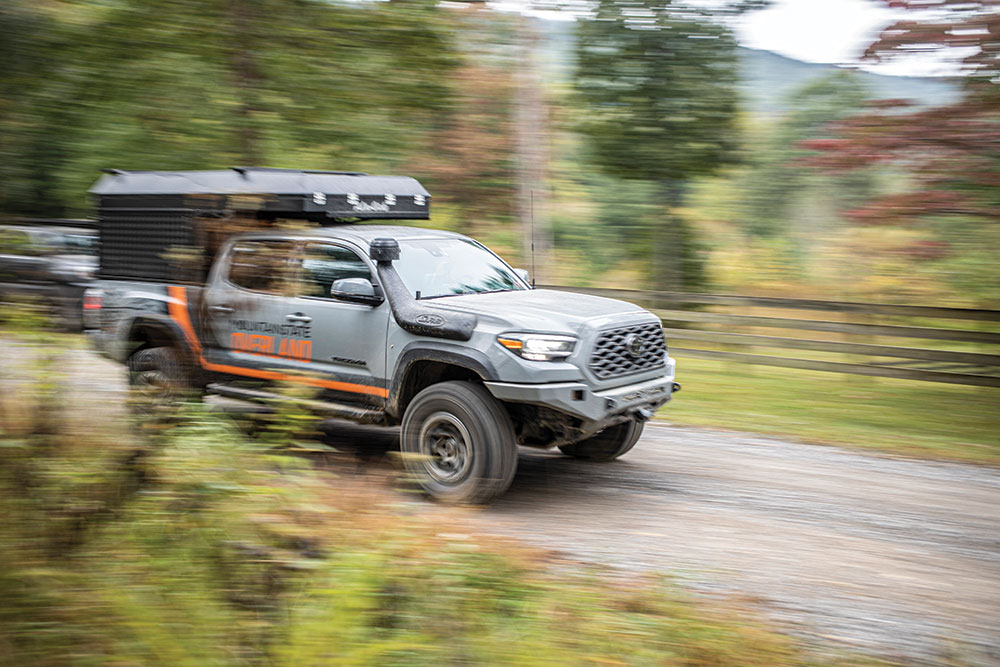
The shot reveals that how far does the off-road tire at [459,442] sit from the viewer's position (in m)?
6.01

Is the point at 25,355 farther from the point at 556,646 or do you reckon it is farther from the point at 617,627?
the point at 617,627

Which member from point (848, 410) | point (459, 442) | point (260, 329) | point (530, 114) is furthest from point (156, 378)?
point (530, 114)

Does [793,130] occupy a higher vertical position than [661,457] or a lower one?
higher

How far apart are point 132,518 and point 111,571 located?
0.96 ft

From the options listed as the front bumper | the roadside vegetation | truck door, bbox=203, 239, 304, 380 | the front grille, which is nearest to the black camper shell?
truck door, bbox=203, 239, 304, 380

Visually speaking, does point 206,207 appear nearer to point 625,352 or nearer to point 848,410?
point 625,352

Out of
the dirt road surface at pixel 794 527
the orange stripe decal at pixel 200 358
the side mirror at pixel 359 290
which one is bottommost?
the dirt road surface at pixel 794 527

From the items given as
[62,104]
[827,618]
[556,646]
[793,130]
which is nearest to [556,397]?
[827,618]

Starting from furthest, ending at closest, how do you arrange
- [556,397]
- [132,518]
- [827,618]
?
[556,397]
[827,618]
[132,518]

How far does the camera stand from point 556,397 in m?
5.94

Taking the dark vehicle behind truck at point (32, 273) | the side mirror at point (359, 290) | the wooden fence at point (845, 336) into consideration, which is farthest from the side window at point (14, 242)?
the wooden fence at point (845, 336)

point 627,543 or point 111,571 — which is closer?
point 111,571

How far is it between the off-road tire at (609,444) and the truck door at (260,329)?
2471 mm

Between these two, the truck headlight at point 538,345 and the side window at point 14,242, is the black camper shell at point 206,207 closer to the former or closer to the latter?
the side window at point 14,242
